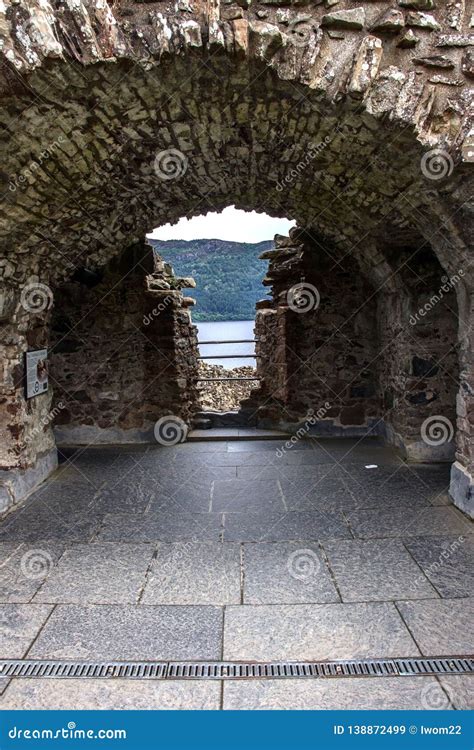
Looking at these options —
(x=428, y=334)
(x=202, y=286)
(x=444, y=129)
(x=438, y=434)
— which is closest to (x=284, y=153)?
(x=444, y=129)

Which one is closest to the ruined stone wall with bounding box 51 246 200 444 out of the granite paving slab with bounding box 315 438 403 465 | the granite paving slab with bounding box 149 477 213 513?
the granite paving slab with bounding box 149 477 213 513

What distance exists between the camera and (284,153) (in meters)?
3.70

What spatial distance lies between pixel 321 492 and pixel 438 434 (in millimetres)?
1588

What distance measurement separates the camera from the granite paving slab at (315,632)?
7.63 ft

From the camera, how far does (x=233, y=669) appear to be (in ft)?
7.29

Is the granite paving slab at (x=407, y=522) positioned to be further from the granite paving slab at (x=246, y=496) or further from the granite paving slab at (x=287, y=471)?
the granite paving slab at (x=287, y=471)

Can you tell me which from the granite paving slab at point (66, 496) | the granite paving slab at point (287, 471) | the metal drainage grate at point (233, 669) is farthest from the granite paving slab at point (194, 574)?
the granite paving slab at point (287, 471)

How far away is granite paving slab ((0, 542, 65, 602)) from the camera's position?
289 centimetres

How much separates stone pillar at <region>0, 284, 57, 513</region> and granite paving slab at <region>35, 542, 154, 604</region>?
111cm

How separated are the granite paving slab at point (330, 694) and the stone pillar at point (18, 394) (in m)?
2.70

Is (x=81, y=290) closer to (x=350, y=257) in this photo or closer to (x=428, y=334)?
(x=350, y=257)

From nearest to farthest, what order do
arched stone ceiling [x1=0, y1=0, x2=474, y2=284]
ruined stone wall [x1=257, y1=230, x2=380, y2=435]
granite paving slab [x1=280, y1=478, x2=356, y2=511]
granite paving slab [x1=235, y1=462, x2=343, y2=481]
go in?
arched stone ceiling [x1=0, y1=0, x2=474, y2=284] < granite paving slab [x1=280, y1=478, x2=356, y2=511] < granite paving slab [x1=235, y1=462, x2=343, y2=481] < ruined stone wall [x1=257, y1=230, x2=380, y2=435]

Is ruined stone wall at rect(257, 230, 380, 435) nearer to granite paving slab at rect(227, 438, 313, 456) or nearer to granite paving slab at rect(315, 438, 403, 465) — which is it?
granite paving slab at rect(315, 438, 403, 465)

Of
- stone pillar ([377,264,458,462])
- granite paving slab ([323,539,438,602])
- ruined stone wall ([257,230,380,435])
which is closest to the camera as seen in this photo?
granite paving slab ([323,539,438,602])
